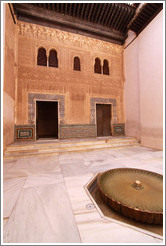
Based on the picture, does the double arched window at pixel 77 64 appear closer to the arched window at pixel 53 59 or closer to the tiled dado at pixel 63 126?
the arched window at pixel 53 59

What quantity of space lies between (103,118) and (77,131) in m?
1.78

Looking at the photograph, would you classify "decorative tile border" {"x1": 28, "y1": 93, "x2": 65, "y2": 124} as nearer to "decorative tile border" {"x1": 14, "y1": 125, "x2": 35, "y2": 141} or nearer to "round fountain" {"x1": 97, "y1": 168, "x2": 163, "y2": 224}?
"decorative tile border" {"x1": 14, "y1": 125, "x2": 35, "y2": 141}

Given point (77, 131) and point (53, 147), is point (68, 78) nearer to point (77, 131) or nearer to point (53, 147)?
point (77, 131)

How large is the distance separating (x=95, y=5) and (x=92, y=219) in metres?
6.98

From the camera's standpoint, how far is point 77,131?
4.93 metres

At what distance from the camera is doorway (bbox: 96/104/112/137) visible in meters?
5.81

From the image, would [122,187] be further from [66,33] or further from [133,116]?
[66,33]

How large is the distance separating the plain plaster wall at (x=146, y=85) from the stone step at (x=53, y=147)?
37.4 inches

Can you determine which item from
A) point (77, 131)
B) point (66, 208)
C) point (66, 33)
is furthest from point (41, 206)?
point (66, 33)

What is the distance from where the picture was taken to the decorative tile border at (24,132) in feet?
13.8

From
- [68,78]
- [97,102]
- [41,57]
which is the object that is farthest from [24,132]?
[97,102]

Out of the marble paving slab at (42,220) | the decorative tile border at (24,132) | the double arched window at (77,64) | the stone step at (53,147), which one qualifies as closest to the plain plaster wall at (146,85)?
the stone step at (53,147)

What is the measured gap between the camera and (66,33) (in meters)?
4.96

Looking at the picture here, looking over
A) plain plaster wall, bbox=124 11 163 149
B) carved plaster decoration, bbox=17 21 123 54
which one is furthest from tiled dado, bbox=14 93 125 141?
carved plaster decoration, bbox=17 21 123 54
